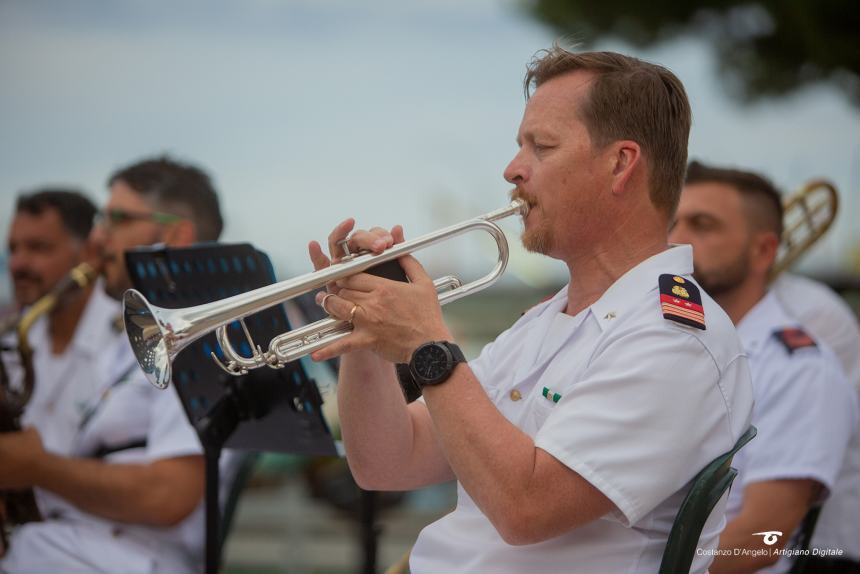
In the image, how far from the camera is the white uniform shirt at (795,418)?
2953 millimetres

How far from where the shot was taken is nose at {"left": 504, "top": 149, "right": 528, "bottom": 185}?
2.12m

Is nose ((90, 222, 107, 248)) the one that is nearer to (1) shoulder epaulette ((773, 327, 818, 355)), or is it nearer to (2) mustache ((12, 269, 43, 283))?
(2) mustache ((12, 269, 43, 283))

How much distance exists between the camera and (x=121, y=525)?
11.0ft

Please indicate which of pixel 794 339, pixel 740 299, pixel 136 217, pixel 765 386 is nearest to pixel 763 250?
pixel 740 299

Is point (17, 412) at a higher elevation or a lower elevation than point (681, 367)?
lower

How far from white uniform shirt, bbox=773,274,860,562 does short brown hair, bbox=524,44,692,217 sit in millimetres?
1791

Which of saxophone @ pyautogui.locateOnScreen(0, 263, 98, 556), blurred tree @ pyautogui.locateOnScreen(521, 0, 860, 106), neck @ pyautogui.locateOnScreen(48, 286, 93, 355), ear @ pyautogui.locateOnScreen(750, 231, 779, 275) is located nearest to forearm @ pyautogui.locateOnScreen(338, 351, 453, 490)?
saxophone @ pyautogui.locateOnScreen(0, 263, 98, 556)

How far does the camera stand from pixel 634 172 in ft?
6.91

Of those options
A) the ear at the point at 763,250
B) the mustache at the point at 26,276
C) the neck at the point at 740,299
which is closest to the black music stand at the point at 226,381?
the neck at the point at 740,299

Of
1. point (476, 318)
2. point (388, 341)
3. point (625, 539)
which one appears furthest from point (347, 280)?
point (476, 318)

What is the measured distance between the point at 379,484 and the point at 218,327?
22.5 inches

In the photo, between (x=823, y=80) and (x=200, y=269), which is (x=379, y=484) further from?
(x=823, y=80)

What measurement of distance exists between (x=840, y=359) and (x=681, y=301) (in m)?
2.57

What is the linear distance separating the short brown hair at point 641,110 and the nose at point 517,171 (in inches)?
6.2
